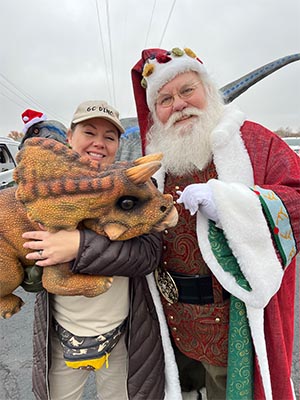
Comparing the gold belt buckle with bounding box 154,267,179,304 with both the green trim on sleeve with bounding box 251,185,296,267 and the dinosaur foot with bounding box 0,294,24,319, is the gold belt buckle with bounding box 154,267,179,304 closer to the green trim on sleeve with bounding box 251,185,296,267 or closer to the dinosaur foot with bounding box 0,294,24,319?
the green trim on sleeve with bounding box 251,185,296,267

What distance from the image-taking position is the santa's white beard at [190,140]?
4.11 feet

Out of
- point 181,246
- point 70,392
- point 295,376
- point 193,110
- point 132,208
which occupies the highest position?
point 193,110

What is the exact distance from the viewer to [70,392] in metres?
1.29

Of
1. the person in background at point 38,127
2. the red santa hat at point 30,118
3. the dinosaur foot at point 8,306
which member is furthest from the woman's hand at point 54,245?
the red santa hat at point 30,118

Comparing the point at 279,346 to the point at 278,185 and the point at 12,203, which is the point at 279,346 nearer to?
the point at 278,185

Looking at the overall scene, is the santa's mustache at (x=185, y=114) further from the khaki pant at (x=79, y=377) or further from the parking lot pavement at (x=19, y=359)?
the parking lot pavement at (x=19, y=359)

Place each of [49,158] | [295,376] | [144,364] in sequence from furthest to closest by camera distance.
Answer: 1. [295,376]
2. [144,364]
3. [49,158]

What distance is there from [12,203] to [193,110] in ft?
2.62

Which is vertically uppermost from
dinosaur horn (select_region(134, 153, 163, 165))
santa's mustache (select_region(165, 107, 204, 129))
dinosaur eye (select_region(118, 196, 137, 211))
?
santa's mustache (select_region(165, 107, 204, 129))

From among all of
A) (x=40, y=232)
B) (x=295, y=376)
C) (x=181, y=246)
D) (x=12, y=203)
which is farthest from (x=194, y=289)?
(x=295, y=376)

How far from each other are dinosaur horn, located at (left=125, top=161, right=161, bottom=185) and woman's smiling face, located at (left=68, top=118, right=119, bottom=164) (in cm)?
42

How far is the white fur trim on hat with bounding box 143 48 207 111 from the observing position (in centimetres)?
134

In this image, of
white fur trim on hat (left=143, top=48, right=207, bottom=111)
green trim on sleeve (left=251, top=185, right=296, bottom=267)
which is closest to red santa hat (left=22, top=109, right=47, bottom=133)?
white fur trim on hat (left=143, top=48, right=207, bottom=111)

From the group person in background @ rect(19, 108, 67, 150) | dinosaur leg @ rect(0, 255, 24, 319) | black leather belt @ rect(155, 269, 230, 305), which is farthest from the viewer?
person in background @ rect(19, 108, 67, 150)
